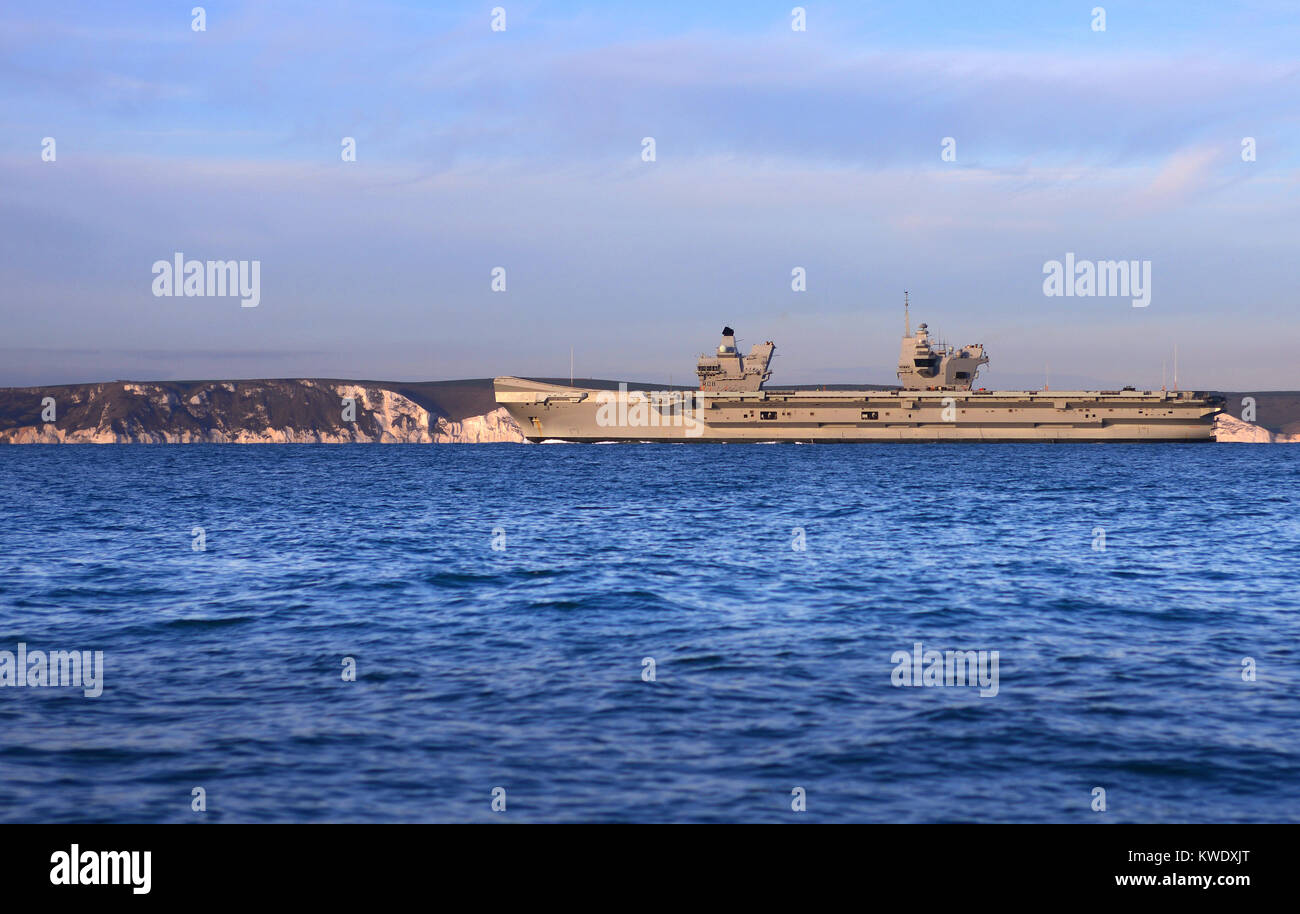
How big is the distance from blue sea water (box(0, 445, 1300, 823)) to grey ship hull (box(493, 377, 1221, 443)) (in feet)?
279

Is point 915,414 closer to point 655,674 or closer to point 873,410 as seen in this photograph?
point 873,410

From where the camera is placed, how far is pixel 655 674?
13.7 meters

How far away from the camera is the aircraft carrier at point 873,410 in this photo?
389 ft

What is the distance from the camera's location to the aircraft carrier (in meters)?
119

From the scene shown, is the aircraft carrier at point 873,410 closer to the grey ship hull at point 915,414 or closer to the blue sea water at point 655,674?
the grey ship hull at point 915,414

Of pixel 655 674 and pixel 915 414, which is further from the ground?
pixel 915 414

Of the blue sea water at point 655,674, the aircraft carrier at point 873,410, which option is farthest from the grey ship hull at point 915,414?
the blue sea water at point 655,674

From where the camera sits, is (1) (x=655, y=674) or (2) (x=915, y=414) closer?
(1) (x=655, y=674)

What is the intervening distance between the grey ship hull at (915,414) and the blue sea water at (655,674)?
85.1 metres

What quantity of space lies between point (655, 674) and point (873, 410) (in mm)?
109604

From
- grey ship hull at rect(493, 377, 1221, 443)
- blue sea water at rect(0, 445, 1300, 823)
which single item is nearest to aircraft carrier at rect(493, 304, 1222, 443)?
grey ship hull at rect(493, 377, 1221, 443)

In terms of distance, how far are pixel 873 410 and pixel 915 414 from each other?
16.0 feet

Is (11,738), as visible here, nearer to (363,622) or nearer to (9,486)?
(363,622)

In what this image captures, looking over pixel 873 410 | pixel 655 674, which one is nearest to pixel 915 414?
pixel 873 410
